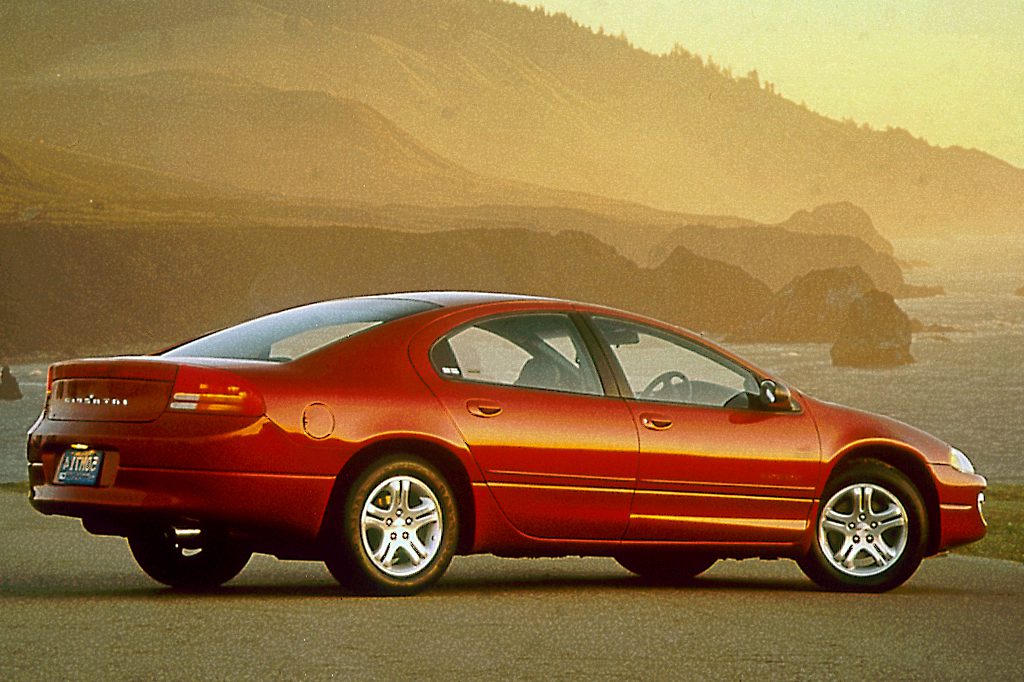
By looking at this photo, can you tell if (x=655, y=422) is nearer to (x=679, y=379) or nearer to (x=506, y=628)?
(x=679, y=379)

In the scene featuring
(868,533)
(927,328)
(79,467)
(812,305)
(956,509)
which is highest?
(812,305)

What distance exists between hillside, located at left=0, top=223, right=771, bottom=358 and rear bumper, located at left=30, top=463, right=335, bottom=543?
119 meters

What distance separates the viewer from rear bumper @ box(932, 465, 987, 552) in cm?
1007

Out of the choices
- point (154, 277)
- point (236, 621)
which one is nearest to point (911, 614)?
point (236, 621)

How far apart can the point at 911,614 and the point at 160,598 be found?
3.60 meters

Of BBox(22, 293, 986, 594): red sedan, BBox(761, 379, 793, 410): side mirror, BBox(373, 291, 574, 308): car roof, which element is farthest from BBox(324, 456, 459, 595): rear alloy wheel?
BBox(761, 379, 793, 410): side mirror

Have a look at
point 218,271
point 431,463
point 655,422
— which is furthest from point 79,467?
point 218,271

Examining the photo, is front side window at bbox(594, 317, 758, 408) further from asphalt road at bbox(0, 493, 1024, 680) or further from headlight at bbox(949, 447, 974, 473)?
headlight at bbox(949, 447, 974, 473)

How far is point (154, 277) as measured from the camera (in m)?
135

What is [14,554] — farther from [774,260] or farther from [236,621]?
[774,260]

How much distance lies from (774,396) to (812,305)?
A: 175 meters

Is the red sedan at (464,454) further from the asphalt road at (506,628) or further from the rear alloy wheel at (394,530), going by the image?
the asphalt road at (506,628)

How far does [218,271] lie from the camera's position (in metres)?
138

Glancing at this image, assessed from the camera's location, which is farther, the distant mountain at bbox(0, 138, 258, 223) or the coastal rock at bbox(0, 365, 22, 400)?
the distant mountain at bbox(0, 138, 258, 223)
